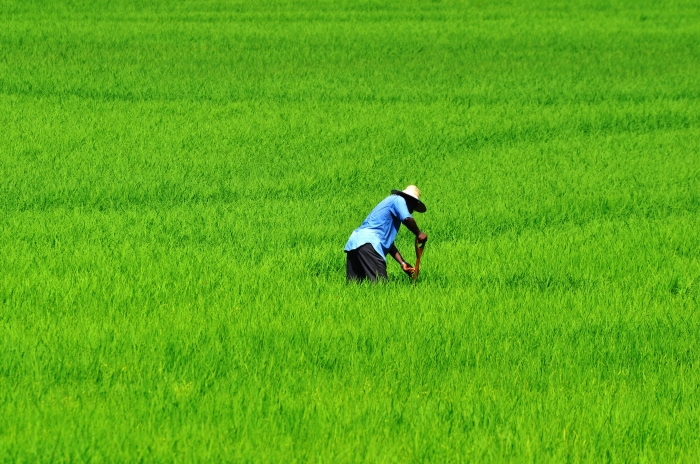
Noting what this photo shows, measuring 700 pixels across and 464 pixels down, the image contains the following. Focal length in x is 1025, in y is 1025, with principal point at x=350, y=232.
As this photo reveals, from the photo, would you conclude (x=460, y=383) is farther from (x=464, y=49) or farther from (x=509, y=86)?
(x=464, y=49)

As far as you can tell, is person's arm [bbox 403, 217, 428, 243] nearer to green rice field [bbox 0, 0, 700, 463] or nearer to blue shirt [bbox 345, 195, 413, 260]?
blue shirt [bbox 345, 195, 413, 260]

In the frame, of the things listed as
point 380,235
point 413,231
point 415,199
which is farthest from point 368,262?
point 415,199

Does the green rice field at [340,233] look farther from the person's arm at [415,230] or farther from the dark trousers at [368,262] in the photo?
the person's arm at [415,230]

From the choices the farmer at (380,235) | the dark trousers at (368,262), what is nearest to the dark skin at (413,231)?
the farmer at (380,235)

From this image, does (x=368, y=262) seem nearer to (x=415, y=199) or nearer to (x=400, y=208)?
(x=400, y=208)

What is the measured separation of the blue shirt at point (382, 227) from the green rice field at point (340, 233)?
434mm

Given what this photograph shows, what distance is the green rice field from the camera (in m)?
5.08

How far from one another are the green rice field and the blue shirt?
0.43 metres

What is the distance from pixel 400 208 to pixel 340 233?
357cm

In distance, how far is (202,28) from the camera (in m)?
26.5

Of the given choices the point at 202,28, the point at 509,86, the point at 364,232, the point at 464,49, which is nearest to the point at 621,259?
the point at 364,232

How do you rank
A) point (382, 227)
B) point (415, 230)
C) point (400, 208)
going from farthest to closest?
point (382, 227) → point (400, 208) → point (415, 230)

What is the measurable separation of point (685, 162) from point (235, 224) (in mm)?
8114

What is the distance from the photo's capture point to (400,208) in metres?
8.58
